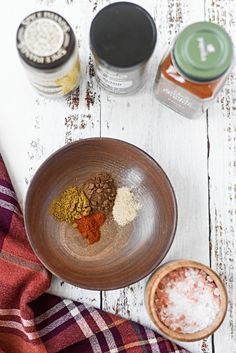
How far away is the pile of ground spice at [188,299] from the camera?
1.01 meters

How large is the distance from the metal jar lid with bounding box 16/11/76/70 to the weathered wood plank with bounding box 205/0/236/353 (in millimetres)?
309

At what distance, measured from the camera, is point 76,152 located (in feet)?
3.43

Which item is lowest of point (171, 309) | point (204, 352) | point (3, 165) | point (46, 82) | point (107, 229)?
point (204, 352)

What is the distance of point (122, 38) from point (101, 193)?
0.88ft

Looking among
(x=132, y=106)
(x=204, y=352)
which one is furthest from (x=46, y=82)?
(x=204, y=352)

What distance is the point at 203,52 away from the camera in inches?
34.8

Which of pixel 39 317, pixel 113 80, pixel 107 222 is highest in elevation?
pixel 113 80

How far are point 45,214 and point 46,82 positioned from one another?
23 cm

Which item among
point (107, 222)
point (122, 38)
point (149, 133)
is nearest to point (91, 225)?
point (107, 222)

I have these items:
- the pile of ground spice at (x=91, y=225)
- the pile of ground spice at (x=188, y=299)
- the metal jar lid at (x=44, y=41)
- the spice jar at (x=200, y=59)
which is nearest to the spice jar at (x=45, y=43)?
the metal jar lid at (x=44, y=41)

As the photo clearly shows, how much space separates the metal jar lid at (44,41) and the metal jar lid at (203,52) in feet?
0.53

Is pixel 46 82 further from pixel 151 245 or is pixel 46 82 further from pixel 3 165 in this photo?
pixel 151 245

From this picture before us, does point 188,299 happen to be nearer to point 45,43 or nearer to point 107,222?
point 107,222

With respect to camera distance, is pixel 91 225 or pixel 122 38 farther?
pixel 91 225
